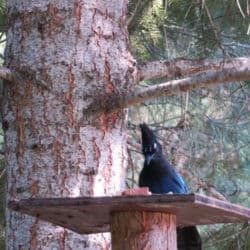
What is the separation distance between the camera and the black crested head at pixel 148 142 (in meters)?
2.86

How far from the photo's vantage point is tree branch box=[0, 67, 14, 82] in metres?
2.83

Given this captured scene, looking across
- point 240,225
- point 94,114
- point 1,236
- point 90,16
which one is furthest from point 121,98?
point 1,236

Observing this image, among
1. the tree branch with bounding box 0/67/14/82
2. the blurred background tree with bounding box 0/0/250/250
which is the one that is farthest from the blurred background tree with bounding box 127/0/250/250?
the tree branch with bounding box 0/67/14/82

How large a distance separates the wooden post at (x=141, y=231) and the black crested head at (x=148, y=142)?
54cm

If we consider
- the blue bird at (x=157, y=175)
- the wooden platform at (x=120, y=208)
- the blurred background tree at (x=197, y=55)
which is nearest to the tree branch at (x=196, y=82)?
the blue bird at (x=157, y=175)

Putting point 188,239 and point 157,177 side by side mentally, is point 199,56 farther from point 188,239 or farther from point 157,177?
point 188,239

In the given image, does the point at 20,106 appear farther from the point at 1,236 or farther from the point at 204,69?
the point at 1,236

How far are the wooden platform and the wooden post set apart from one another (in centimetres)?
4

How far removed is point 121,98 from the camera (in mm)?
2779

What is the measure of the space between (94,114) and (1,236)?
181 cm

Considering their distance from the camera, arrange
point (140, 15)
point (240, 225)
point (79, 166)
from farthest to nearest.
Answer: point (240, 225) < point (140, 15) < point (79, 166)

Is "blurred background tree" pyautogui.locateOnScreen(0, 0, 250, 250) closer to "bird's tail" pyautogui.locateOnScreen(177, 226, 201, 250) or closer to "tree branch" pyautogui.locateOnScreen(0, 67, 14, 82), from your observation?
"tree branch" pyautogui.locateOnScreen(0, 67, 14, 82)

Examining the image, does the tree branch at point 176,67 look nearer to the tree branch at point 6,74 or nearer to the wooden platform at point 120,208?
the tree branch at point 6,74

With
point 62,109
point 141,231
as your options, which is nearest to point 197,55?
point 62,109
